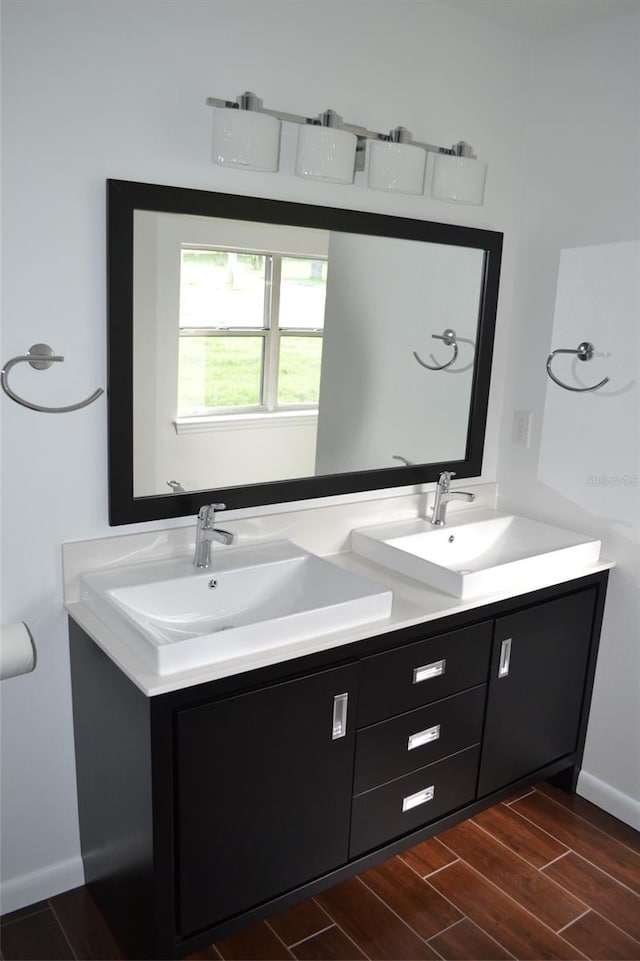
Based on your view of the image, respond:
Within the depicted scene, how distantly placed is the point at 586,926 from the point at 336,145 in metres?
2.06

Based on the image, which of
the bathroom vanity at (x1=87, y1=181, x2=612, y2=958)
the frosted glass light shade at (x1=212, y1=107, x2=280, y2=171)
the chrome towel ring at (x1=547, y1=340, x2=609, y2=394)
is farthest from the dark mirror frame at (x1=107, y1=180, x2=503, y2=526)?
the chrome towel ring at (x1=547, y1=340, x2=609, y2=394)

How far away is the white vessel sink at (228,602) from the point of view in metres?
1.60

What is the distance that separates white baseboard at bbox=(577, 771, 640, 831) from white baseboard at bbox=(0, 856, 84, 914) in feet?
5.13

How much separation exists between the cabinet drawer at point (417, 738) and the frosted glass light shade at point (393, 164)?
1.36 metres

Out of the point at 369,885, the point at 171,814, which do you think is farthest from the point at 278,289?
the point at 369,885

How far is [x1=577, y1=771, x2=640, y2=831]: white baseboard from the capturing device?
240cm

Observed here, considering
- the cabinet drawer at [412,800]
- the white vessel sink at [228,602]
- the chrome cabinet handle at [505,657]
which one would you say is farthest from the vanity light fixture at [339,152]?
the cabinet drawer at [412,800]

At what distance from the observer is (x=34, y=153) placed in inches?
65.0

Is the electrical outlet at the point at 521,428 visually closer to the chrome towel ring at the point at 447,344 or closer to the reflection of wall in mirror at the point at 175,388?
the chrome towel ring at the point at 447,344

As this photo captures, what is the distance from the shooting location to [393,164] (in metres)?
2.01

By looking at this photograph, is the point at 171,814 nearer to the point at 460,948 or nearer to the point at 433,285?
the point at 460,948

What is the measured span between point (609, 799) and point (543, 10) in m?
2.36

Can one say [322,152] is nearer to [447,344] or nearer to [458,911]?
[447,344]

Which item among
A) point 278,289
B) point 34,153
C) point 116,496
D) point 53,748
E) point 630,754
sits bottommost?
point 630,754
